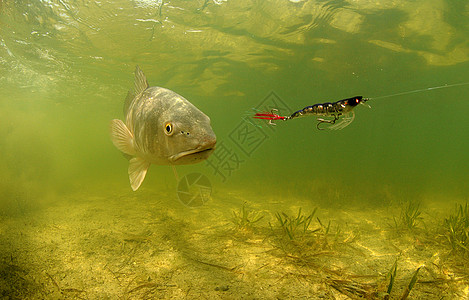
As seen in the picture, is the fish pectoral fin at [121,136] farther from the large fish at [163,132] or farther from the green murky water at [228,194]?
the green murky water at [228,194]

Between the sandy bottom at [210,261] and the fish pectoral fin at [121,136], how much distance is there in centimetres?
206

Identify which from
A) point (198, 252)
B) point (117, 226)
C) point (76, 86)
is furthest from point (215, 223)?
point (76, 86)

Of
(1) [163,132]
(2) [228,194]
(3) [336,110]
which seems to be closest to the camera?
(3) [336,110]

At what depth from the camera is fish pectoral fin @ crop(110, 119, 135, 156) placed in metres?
3.57

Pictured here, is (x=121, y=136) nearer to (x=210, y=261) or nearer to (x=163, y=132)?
(x=163, y=132)

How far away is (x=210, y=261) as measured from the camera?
Answer: 4191mm

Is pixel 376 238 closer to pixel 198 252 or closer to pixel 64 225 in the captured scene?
pixel 198 252

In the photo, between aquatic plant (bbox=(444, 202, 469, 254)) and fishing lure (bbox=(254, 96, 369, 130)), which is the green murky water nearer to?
aquatic plant (bbox=(444, 202, 469, 254))

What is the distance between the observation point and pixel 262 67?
18.0 m

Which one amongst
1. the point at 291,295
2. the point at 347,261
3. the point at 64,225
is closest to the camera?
the point at 291,295

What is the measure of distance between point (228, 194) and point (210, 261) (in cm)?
1033

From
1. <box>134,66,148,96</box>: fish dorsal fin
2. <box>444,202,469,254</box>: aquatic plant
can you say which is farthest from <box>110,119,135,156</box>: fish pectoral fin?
<box>444,202,469,254</box>: aquatic plant

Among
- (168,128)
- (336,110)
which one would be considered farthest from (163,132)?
(336,110)

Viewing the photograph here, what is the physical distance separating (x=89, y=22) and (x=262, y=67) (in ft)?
38.7
